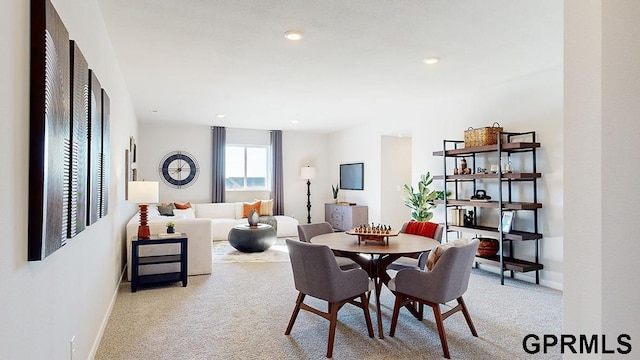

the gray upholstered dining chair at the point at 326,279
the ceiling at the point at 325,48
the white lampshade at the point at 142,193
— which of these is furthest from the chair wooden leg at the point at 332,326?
the white lampshade at the point at 142,193

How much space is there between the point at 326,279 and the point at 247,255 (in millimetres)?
3555

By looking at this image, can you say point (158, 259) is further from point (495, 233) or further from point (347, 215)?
point (347, 215)

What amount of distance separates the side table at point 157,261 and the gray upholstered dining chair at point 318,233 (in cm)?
145

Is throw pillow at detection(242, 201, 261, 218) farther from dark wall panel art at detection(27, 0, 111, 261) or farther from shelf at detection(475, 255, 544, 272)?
dark wall panel art at detection(27, 0, 111, 261)

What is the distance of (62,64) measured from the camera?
1.60 meters

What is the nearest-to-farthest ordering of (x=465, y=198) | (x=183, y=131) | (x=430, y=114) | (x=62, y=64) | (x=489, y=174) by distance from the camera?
1. (x=62, y=64)
2. (x=489, y=174)
3. (x=465, y=198)
4. (x=430, y=114)
5. (x=183, y=131)

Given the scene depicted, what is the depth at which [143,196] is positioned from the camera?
13.6 ft

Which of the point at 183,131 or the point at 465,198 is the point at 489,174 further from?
the point at 183,131

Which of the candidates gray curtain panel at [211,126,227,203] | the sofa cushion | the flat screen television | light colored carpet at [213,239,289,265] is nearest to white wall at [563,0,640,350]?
light colored carpet at [213,239,289,265]

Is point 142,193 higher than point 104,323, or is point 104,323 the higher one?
point 142,193

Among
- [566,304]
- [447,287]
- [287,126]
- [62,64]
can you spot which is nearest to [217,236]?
[287,126]

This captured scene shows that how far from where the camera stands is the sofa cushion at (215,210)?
812 centimetres

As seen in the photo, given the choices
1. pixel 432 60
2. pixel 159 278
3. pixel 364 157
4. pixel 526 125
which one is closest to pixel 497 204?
pixel 526 125

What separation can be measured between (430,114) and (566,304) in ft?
16.3
